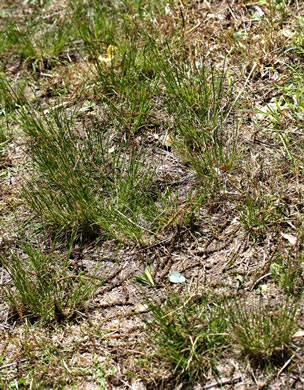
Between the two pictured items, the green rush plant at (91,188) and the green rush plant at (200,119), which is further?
the green rush plant at (200,119)

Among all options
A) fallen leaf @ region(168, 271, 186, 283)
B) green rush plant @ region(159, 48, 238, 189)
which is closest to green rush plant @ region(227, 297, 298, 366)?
fallen leaf @ region(168, 271, 186, 283)

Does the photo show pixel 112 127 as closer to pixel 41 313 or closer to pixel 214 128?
pixel 214 128

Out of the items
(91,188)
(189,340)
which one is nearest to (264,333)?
(189,340)

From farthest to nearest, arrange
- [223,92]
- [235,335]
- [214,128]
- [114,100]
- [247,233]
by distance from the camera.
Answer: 1. [114,100]
2. [223,92]
3. [214,128]
4. [247,233]
5. [235,335]

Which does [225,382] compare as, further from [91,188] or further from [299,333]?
[91,188]

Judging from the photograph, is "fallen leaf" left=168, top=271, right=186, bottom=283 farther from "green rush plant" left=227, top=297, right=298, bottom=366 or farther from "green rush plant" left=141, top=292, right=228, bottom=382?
"green rush plant" left=227, top=297, right=298, bottom=366

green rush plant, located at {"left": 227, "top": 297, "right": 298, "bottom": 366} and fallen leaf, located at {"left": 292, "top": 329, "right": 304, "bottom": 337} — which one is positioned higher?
green rush plant, located at {"left": 227, "top": 297, "right": 298, "bottom": 366}

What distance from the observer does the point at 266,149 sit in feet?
9.51

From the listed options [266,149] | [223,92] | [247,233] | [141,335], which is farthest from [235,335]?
[223,92]

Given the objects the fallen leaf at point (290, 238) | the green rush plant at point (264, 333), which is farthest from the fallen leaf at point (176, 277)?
the fallen leaf at point (290, 238)

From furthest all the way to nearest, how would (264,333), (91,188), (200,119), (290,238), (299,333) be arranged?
(200,119)
(91,188)
(290,238)
(299,333)
(264,333)

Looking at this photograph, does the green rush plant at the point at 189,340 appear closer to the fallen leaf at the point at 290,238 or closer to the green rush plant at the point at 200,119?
the fallen leaf at the point at 290,238

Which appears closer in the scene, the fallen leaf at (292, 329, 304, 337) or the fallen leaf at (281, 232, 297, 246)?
the fallen leaf at (292, 329, 304, 337)

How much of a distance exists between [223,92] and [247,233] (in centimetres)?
98
